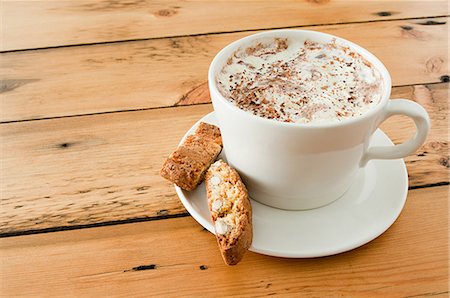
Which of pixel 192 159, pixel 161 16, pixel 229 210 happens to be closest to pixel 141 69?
pixel 161 16

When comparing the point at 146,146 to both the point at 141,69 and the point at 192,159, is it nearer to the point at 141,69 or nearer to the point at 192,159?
the point at 192,159

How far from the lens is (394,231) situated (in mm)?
797

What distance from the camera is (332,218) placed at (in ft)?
2.57

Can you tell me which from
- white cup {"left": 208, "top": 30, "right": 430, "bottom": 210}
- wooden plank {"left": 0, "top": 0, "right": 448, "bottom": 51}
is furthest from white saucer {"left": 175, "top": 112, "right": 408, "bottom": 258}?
wooden plank {"left": 0, "top": 0, "right": 448, "bottom": 51}

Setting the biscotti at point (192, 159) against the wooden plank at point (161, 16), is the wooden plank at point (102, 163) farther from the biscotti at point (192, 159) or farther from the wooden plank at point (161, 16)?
the wooden plank at point (161, 16)

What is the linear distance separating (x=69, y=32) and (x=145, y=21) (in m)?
0.20

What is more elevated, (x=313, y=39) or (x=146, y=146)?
(x=313, y=39)

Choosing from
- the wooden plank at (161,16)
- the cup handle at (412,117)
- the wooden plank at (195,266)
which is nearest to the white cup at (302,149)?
the cup handle at (412,117)

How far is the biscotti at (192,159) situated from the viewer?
0.81 m

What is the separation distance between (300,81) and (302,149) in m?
0.16

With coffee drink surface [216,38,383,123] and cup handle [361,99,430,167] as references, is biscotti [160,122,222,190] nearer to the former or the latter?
coffee drink surface [216,38,383,123]

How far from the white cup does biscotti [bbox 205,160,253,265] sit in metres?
0.04

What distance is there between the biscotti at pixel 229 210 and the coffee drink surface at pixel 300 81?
0.11 metres

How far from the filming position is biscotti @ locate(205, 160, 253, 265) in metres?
0.70
